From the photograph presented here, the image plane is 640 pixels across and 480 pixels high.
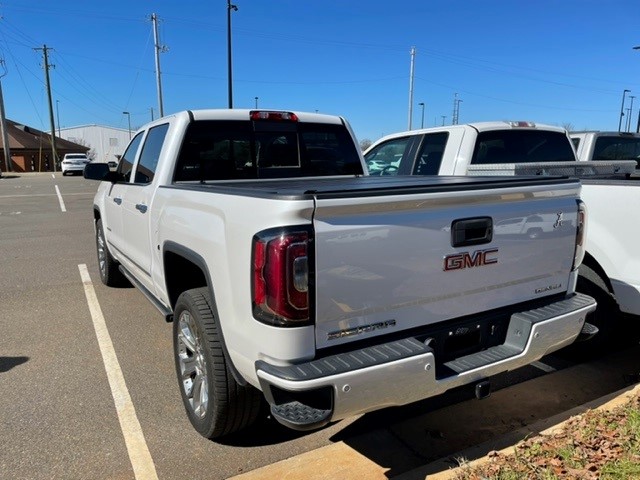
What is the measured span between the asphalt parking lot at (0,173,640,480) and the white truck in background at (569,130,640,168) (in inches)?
193

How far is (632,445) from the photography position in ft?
8.71

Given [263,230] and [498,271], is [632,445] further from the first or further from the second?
[263,230]

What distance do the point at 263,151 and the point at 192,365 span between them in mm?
1968

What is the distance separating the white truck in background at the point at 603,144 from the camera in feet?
27.7

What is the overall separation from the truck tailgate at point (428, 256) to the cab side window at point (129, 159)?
332cm

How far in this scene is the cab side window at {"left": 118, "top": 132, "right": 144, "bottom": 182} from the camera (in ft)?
16.0

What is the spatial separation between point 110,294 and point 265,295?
453cm

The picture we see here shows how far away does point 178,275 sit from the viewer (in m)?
3.45

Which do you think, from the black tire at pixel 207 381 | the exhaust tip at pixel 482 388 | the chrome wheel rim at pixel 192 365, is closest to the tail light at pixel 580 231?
the exhaust tip at pixel 482 388

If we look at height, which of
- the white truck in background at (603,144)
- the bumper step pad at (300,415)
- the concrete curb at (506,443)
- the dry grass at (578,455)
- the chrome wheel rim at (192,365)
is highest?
the white truck in background at (603,144)

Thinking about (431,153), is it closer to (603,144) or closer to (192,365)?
(603,144)

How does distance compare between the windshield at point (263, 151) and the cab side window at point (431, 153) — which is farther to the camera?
the cab side window at point (431, 153)

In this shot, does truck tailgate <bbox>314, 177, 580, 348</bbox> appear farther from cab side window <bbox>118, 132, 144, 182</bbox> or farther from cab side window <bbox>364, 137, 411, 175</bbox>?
cab side window <bbox>364, 137, 411, 175</bbox>

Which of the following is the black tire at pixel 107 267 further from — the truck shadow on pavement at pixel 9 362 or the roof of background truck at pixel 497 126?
the roof of background truck at pixel 497 126
